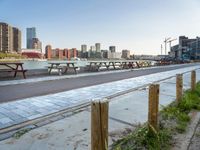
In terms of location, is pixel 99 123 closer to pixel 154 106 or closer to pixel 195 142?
pixel 154 106

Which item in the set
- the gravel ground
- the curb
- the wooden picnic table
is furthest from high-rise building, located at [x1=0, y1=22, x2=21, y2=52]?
the gravel ground

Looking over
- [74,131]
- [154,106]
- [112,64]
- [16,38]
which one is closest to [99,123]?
[74,131]

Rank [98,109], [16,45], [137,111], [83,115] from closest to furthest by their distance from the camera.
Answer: [98,109], [83,115], [137,111], [16,45]

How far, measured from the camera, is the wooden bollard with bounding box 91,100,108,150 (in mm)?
2904

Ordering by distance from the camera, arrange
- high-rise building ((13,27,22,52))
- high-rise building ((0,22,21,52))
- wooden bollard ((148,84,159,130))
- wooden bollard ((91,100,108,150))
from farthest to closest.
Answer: high-rise building ((13,27,22,52)) < high-rise building ((0,22,21,52)) < wooden bollard ((148,84,159,130)) < wooden bollard ((91,100,108,150))

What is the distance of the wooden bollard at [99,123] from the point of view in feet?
9.53

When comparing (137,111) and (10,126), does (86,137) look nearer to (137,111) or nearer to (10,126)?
(10,126)

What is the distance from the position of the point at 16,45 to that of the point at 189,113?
78.9 m

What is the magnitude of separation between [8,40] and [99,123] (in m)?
76.4

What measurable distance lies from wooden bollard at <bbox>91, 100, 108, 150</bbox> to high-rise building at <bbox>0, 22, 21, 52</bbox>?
67.8 m

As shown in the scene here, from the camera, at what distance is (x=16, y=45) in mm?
78250

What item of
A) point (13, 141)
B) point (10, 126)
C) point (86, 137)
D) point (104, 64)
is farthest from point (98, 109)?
point (104, 64)

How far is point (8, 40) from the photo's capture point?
238 ft

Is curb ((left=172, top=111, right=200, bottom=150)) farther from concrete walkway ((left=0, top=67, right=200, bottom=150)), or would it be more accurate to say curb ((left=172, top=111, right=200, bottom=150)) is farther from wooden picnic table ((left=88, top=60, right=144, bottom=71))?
wooden picnic table ((left=88, top=60, right=144, bottom=71))
